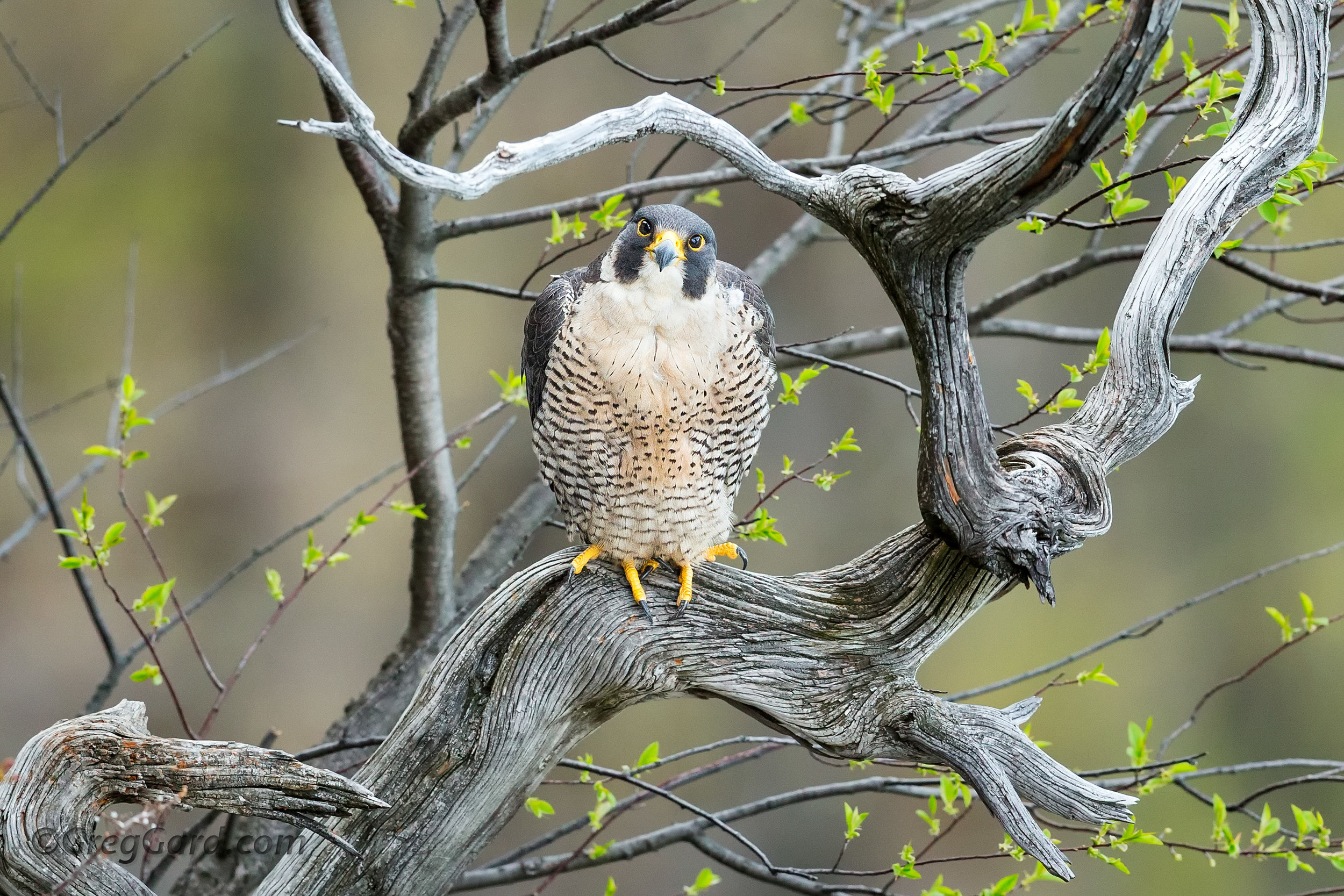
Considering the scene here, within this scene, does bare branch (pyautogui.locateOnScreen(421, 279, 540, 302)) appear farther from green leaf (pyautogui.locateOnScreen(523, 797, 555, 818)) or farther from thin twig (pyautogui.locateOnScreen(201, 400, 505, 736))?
green leaf (pyautogui.locateOnScreen(523, 797, 555, 818))

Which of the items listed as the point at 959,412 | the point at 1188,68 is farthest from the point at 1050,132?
the point at 1188,68

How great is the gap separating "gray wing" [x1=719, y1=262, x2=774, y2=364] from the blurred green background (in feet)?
11.0

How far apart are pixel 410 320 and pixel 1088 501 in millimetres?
1946

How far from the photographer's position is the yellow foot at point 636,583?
2.26 m

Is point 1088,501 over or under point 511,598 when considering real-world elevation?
over

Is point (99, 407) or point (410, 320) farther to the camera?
point (99, 407)

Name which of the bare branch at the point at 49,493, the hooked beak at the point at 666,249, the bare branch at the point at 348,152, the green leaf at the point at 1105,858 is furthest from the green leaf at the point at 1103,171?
the bare branch at the point at 49,493

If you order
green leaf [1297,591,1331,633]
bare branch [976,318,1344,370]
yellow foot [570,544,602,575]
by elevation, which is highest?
bare branch [976,318,1344,370]

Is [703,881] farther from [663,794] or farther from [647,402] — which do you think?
[647,402]

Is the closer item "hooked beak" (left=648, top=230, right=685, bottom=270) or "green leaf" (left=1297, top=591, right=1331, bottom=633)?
"hooked beak" (left=648, top=230, right=685, bottom=270)

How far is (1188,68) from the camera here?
7.36ft

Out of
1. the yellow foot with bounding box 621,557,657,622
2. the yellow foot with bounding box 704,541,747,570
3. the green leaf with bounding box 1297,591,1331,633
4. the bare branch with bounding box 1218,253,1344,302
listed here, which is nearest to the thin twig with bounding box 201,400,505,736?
the yellow foot with bounding box 621,557,657,622

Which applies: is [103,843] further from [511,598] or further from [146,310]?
[146,310]

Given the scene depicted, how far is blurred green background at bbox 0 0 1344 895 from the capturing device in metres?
5.54
